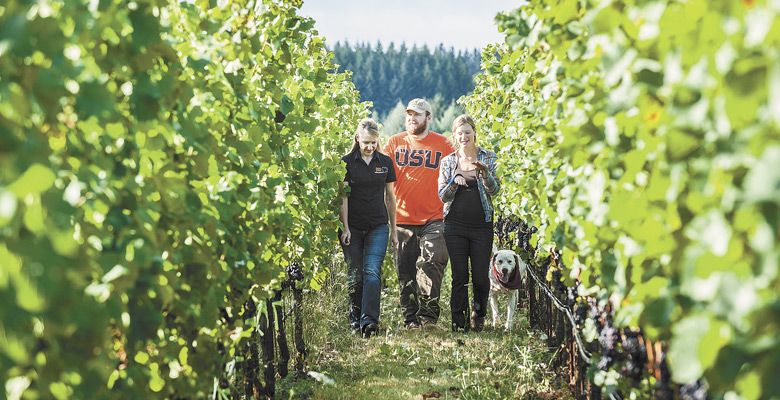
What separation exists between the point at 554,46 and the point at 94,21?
5.24 feet

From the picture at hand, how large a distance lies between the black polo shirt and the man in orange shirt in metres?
0.66

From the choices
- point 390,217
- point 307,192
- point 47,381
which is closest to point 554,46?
point 47,381

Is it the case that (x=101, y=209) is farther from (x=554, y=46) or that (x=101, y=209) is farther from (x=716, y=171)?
(x=554, y=46)

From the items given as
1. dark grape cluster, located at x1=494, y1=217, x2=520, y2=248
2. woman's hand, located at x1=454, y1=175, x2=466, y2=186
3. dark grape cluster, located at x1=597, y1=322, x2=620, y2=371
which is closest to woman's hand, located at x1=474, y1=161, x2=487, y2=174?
woman's hand, located at x1=454, y1=175, x2=466, y2=186

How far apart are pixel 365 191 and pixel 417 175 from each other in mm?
908

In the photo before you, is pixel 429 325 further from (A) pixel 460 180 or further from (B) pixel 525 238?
(A) pixel 460 180

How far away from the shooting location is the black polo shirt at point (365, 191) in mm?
6750

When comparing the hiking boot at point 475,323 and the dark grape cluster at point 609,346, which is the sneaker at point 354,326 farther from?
the dark grape cluster at point 609,346

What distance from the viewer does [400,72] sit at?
13275 centimetres

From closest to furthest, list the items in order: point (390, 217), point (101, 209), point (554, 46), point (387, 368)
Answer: point (101, 209)
point (554, 46)
point (387, 368)
point (390, 217)

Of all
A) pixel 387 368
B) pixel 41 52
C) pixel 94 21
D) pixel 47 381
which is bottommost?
pixel 387 368

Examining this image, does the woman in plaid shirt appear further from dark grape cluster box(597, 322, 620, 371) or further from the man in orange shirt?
dark grape cluster box(597, 322, 620, 371)

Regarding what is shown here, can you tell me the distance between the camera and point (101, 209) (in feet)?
5.44

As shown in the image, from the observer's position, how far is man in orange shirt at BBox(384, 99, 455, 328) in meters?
7.32
